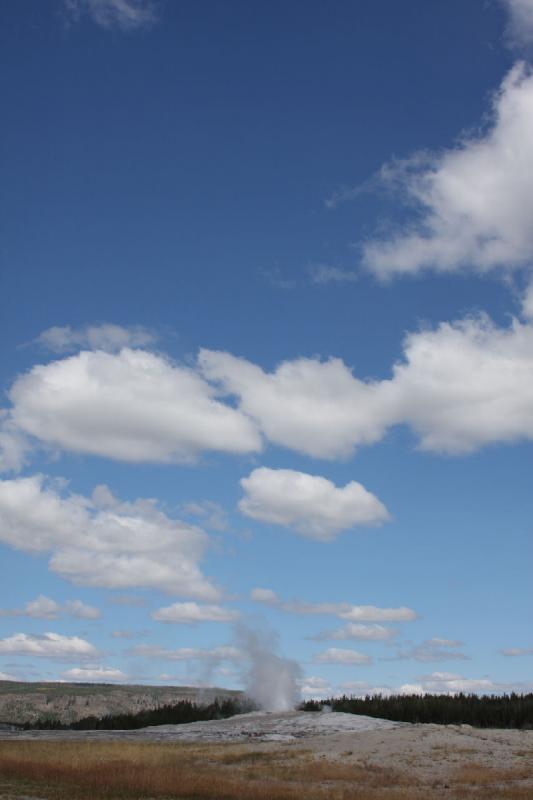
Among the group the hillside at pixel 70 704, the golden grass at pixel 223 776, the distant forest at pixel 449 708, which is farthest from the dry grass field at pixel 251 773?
the hillside at pixel 70 704

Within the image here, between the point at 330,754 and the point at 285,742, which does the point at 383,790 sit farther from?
the point at 285,742

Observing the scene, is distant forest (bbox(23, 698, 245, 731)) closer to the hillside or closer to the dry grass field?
the dry grass field

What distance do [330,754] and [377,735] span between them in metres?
5.14

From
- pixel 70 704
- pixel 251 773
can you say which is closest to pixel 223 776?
pixel 251 773

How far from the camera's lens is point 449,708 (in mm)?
66438

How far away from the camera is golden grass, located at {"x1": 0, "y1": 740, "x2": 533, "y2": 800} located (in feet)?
93.2

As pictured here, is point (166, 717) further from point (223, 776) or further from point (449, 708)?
point (223, 776)

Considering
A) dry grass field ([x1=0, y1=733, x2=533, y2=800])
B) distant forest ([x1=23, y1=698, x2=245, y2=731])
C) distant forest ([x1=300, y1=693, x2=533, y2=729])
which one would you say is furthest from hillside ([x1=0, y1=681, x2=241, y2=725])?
dry grass field ([x1=0, y1=733, x2=533, y2=800])

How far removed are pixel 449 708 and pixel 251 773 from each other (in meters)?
36.3

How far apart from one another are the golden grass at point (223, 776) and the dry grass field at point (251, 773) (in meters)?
0.04

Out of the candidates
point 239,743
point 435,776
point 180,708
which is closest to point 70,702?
point 180,708

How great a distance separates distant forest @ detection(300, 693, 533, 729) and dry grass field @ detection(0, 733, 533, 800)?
24.9 meters

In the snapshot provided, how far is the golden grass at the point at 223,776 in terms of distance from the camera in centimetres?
2841

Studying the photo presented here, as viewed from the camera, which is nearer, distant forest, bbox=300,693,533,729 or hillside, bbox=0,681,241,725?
distant forest, bbox=300,693,533,729
